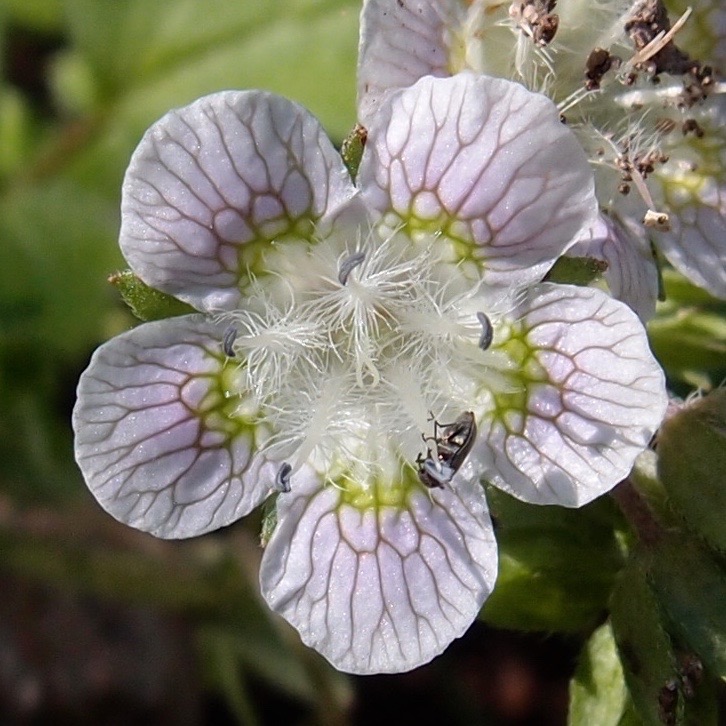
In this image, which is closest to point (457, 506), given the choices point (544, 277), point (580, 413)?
point (580, 413)

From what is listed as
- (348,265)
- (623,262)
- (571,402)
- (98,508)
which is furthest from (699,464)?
(98,508)

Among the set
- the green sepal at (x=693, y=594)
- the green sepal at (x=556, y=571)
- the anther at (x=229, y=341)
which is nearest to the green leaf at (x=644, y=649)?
the green sepal at (x=693, y=594)

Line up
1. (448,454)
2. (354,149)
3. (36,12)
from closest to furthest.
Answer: (448,454) < (354,149) < (36,12)

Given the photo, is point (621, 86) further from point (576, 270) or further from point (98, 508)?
point (98, 508)

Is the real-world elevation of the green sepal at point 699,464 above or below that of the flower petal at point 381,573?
above

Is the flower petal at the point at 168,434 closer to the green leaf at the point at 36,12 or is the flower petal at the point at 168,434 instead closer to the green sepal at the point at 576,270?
the green sepal at the point at 576,270
